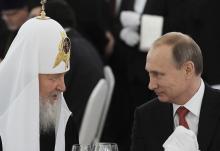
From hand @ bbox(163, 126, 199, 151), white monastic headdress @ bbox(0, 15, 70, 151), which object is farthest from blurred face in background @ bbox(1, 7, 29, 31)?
hand @ bbox(163, 126, 199, 151)

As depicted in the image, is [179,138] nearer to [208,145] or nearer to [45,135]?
[208,145]

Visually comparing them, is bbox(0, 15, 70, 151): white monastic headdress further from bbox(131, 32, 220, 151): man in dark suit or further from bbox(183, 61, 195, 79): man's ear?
bbox(183, 61, 195, 79): man's ear

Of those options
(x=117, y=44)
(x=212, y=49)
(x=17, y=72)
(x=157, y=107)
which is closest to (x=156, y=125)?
(x=157, y=107)

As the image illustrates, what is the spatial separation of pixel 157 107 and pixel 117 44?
3716mm

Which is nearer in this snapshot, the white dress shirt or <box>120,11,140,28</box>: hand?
the white dress shirt

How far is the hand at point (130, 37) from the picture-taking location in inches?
Answer: 295

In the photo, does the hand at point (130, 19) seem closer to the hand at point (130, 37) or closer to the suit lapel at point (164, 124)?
the hand at point (130, 37)

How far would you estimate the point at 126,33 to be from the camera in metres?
7.58

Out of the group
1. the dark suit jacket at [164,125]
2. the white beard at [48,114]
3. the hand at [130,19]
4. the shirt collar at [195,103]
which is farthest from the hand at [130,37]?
the white beard at [48,114]

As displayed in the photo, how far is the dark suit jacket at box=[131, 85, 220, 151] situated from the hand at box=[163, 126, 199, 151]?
16.3 inches

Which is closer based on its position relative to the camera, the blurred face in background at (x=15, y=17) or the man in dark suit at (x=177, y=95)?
the man in dark suit at (x=177, y=95)

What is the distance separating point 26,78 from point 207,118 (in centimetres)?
106

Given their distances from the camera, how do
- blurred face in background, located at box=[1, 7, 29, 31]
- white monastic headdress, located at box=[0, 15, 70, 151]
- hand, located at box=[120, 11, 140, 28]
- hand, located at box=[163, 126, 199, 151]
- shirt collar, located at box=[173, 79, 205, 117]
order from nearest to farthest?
1. hand, located at box=[163, 126, 199, 151]
2. white monastic headdress, located at box=[0, 15, 70, 151]
3. shirt collar, located at box=[173, 79, 205, 117]
4. hand, located at box=[120, 11, 140, 28]
5. blurred face in background, located at box=[1, 7, 29, 31]

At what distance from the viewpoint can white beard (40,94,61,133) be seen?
4.50 metres
